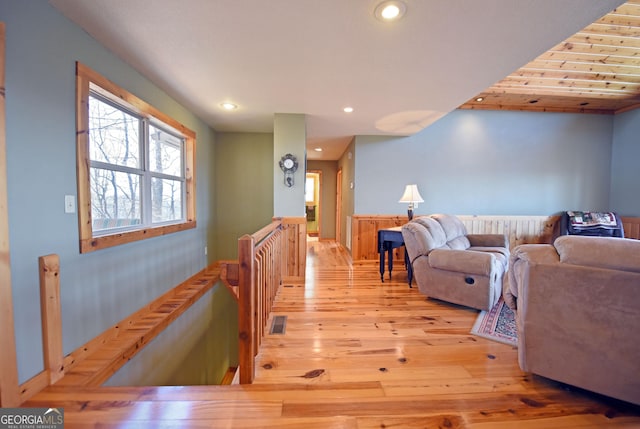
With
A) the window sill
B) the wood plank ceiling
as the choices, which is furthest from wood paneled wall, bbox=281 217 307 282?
the wood plank ceiling

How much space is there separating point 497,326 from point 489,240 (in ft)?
5.60

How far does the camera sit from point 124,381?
1.98 meters

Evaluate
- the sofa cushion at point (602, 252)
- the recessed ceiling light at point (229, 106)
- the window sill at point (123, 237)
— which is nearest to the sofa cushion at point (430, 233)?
the sofa cushion at point (602, 252)

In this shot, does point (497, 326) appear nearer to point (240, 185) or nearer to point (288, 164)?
point (288, 164)

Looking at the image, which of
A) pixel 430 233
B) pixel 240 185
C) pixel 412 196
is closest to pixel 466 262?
pixel 430 233

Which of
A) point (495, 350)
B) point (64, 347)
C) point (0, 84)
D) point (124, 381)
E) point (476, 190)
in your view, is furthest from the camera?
point (476, 190)

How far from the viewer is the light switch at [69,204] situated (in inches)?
66.6

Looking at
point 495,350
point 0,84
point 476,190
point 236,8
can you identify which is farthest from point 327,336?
point 476,190

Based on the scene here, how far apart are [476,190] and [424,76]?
10.2 feet

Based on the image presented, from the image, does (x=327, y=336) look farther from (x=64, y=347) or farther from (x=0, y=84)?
(x=0, y=84)

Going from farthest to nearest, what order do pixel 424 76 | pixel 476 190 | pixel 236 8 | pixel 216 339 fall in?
pixel 476 190 < pixel 216 339 < pixel 424 76 < pixel 236 8

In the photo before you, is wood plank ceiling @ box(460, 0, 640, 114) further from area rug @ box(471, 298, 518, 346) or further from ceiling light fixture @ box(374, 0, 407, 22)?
area rug @ box(471, 298, 518, 346)

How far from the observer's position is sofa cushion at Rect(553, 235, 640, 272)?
1.20 meters

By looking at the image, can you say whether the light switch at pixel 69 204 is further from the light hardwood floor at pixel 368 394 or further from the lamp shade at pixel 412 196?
the lamp shade at pixel 412 196
